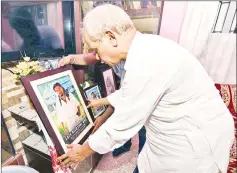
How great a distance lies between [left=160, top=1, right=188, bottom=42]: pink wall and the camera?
176 cm

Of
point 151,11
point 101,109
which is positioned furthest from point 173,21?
point 101,109

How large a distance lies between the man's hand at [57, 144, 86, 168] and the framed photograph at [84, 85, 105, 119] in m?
0.43

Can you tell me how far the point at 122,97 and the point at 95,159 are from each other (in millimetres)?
1037

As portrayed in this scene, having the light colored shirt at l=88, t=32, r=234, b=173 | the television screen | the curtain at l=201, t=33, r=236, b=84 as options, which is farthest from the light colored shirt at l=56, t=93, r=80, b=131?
the curtain at l=201, t=33, r=236, b=84

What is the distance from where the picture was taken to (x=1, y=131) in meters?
1.04

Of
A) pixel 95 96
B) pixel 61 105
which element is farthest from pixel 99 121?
pixel 61 105

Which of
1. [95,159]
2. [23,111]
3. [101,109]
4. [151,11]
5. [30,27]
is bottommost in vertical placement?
[95,159]

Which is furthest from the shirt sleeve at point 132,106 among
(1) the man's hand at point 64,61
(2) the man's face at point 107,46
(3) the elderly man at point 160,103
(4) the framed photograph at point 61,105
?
(1) the man's hand at point 64,61

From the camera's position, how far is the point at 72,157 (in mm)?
805

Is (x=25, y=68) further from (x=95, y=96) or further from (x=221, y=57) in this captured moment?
(x=221, y=57)

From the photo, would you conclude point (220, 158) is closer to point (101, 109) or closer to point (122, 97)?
point (122, 97)

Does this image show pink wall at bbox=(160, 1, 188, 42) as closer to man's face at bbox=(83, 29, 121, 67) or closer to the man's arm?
the man's arm

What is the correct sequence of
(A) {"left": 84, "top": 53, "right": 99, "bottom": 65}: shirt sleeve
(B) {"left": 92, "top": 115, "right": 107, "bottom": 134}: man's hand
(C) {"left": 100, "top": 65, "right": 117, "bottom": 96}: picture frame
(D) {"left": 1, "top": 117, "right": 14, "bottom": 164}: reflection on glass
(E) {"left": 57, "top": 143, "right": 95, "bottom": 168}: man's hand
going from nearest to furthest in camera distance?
(E) {"left": 57, "top": 143, "right": 95, "bottom": 168}: man's hand, (D) {"left": 1, "top": 117, "right": 14, "bottom": 164}: reflection on glass, (B) {"left": 92, "top": 115, "right": 107, "bottom": 134}: man's hand, (A) {"left": 84, "top": 53, "right": 99, "bottom": 65}: shirt sleeve, (C) {"left": 100, "top": 65, "right": 117, "bottom": 96}: picture frame

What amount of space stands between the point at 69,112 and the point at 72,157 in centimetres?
26
